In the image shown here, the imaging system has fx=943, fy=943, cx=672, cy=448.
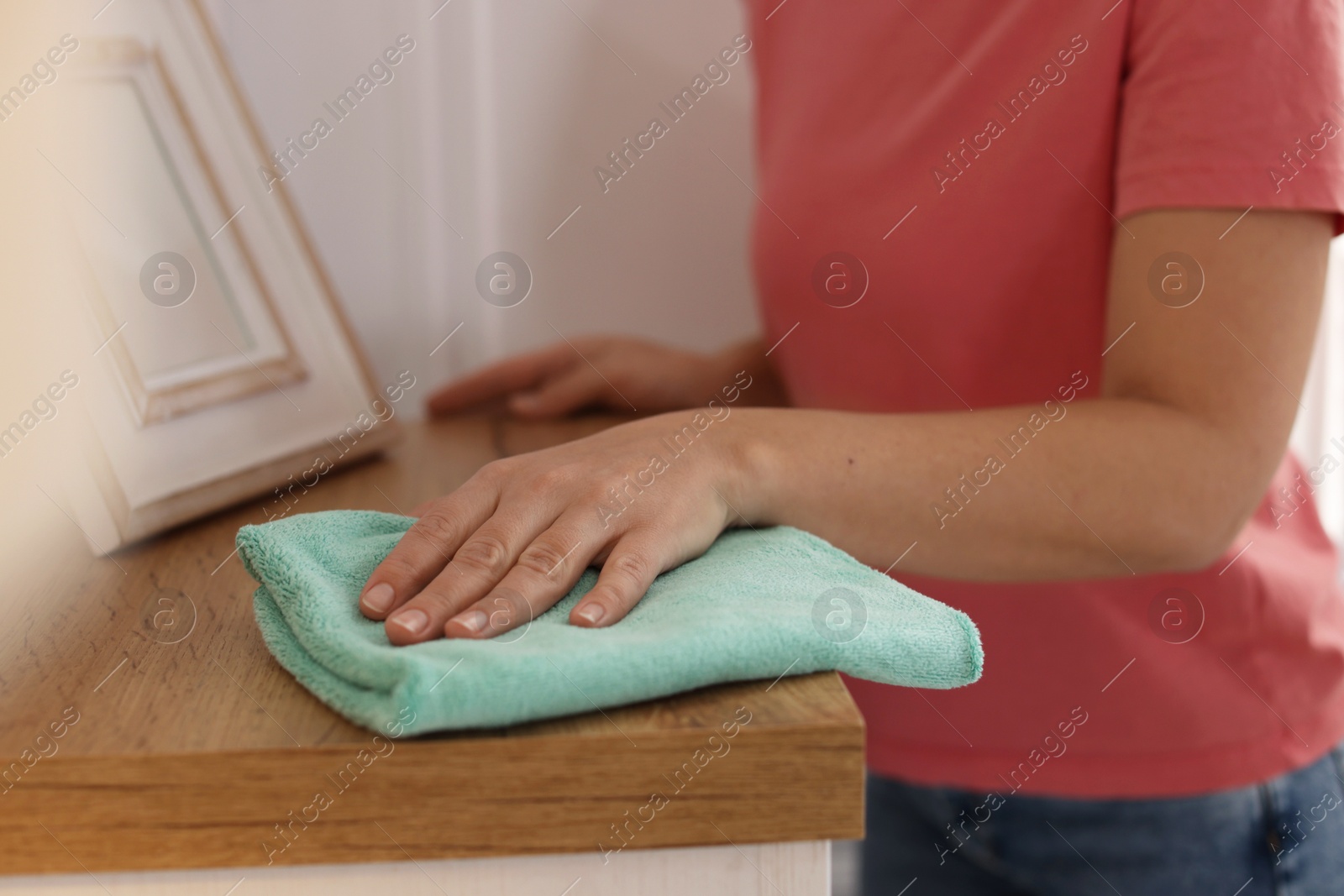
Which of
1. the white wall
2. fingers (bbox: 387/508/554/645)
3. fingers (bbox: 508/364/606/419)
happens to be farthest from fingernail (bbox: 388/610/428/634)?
the white wall

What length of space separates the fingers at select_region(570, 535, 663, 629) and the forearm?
0.07m

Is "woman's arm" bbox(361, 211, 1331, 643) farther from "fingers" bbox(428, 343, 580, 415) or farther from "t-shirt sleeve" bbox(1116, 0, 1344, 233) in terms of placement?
"fingers" bbox(428, 343, 580, 415)

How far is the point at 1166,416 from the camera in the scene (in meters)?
0.45

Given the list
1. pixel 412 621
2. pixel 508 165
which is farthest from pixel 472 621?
pixel 508 165

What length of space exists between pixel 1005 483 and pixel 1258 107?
222mm

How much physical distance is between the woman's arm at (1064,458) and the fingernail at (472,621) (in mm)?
62

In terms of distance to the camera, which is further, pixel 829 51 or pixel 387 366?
pixel 387 366

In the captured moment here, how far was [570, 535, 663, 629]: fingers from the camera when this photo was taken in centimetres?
34

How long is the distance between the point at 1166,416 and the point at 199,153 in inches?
25.0

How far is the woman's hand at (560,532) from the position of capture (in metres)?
0.34

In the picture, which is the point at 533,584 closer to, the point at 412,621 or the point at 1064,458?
the point at 412,621

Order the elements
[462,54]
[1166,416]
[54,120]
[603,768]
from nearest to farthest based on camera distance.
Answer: [603,768] → [1166,416] → [54,120] → [462,54]

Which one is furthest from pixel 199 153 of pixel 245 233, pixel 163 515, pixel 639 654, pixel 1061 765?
pixel 1061 765

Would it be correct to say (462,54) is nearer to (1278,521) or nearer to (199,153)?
(199,153)
